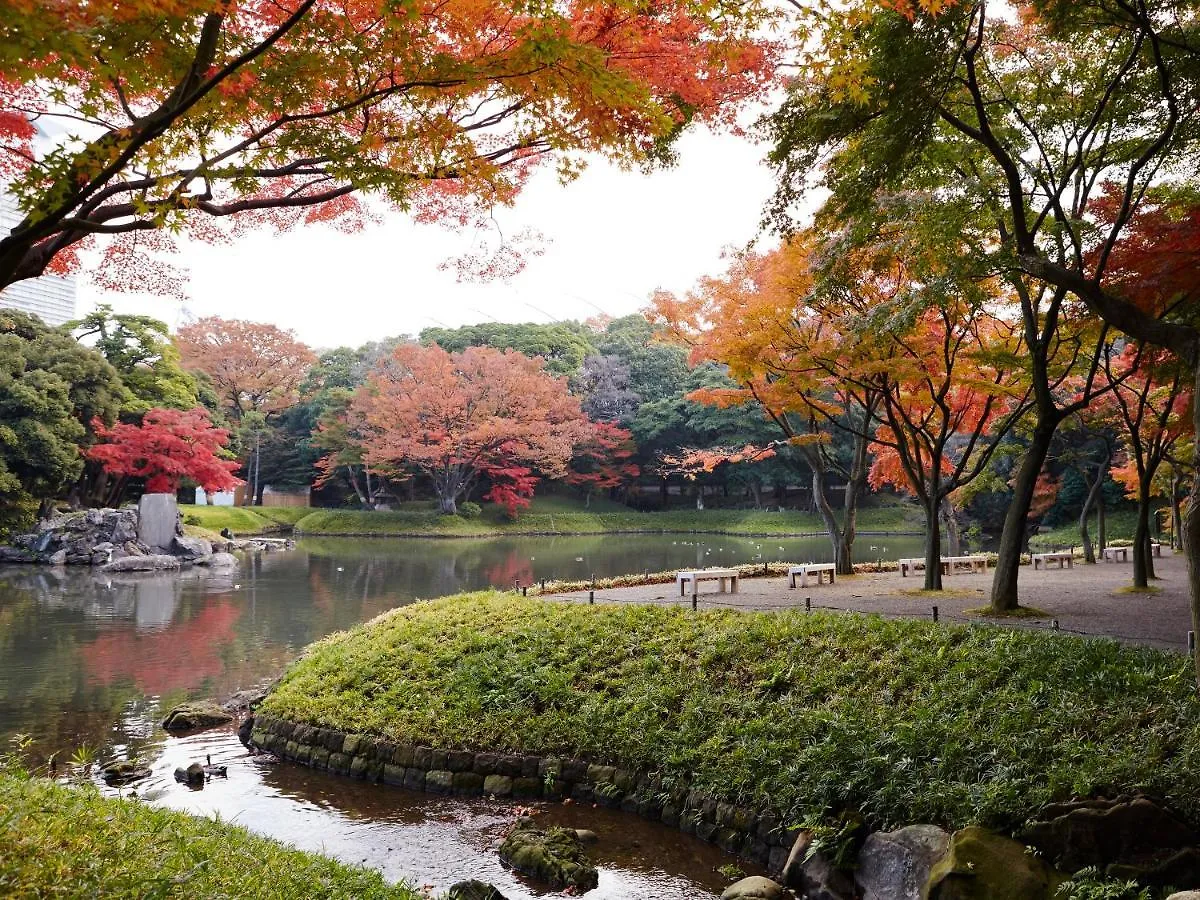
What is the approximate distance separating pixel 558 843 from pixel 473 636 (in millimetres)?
3896

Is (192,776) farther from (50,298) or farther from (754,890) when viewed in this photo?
(50,298)

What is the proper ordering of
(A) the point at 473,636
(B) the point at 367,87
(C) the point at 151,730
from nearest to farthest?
(B) the point at 367,87, (C) the point at 151,730, (A) the point at 473,636

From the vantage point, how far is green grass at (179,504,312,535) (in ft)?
114

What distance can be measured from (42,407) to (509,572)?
600 inches

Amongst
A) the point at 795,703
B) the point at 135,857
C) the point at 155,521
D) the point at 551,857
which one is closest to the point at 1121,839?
the point at 795,703

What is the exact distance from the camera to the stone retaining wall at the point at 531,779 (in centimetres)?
634

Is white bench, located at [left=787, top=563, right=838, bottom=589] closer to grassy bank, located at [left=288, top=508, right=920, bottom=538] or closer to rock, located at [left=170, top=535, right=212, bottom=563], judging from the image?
rock, located at [left=170, top=535, right=212, bottom=563]

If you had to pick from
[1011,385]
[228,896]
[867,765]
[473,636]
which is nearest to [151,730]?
[473,636]

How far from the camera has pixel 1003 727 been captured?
602cm

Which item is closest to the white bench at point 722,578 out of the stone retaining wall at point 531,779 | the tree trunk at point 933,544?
the tree trunk at point 933,544

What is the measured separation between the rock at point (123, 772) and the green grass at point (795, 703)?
5.09 feet

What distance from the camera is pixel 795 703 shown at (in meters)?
7.28

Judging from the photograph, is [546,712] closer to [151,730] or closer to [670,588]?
[151,730]

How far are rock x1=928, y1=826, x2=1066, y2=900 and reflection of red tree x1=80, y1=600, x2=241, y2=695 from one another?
997 centimetres
